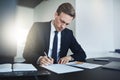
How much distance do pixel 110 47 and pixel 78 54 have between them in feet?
3.18

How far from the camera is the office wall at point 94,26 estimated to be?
2.15 metres

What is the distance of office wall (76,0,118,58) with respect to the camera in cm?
215

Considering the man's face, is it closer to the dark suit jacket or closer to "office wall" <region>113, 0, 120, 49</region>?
the dark suit jacket

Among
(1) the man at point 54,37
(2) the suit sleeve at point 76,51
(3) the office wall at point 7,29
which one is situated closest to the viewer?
(3) the office wall at point 7,29

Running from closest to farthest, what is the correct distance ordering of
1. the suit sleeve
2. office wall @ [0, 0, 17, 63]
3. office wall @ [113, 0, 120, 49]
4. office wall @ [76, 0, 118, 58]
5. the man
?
office wall @ [0, 0, 17, 63], the suit sleeve, the man, office wall @ [76, 0, 118, 58], office wall @ [113, 0, 120, 49]

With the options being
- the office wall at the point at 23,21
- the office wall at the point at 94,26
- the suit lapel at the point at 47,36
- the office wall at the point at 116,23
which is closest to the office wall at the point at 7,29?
the office wall at the point at 23,21

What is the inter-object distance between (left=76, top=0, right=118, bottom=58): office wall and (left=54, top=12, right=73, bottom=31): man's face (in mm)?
299

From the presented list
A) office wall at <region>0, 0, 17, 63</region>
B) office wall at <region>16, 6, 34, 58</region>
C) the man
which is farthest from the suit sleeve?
office wall at <region>0, 0, 17, 63</region>

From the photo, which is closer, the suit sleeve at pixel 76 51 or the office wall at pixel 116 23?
the suit sleeve at pixel 76 51

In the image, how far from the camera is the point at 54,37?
1796 millimetres

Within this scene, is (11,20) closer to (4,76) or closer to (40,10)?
(4,76)

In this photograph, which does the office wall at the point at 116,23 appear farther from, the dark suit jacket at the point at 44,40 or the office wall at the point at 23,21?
the office wall at the point at 23,21

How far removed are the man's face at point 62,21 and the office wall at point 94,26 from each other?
0.98 ft

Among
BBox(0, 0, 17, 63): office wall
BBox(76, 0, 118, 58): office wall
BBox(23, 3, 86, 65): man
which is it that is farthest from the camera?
BBox(76, 0, 118, 58): office wall
